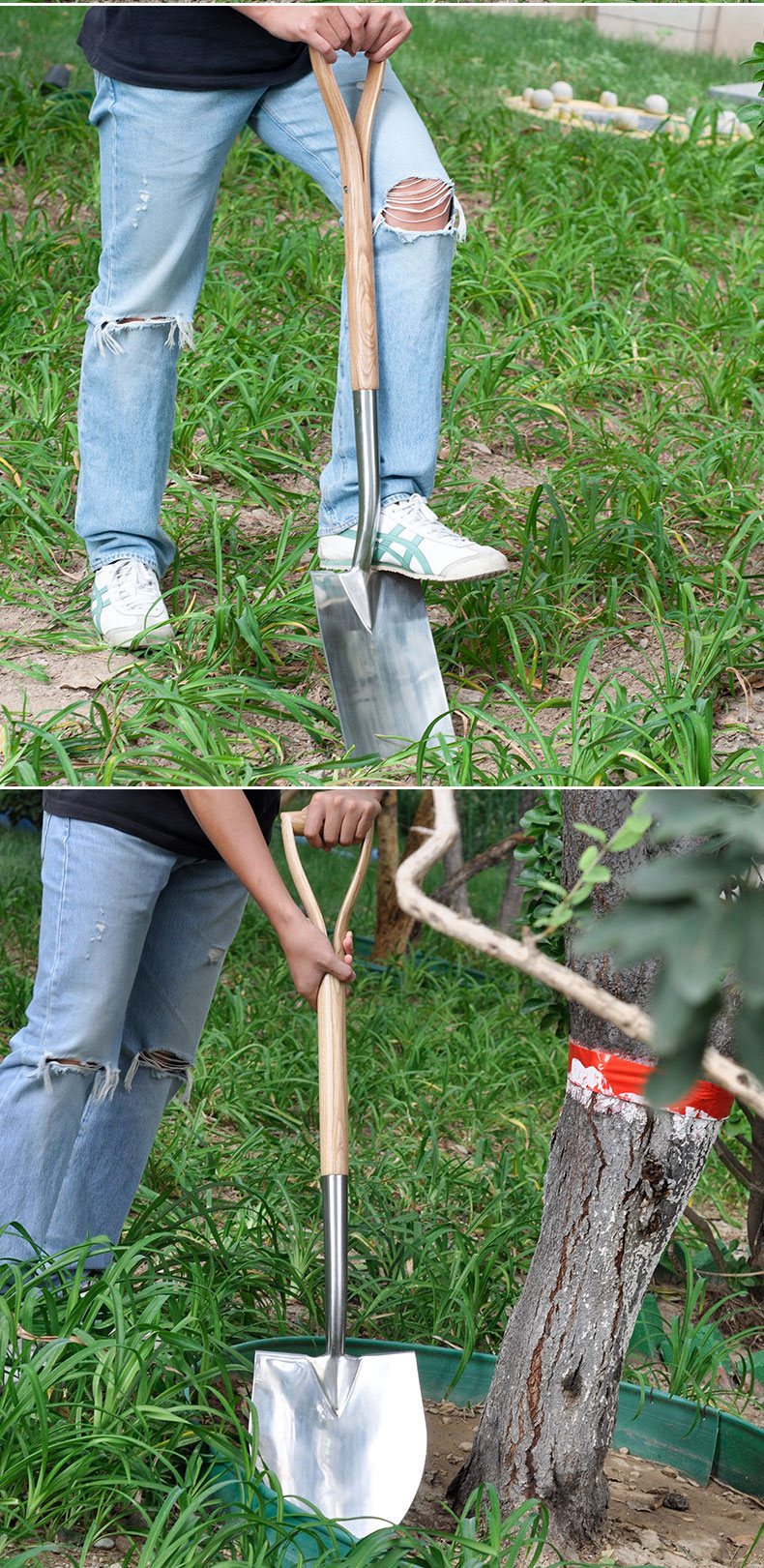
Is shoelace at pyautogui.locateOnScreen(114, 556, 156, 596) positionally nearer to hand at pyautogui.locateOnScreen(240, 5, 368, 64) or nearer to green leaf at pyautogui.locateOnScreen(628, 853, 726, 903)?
hand at pyautogui.locateOnScreen(240, 5, 368, 64)

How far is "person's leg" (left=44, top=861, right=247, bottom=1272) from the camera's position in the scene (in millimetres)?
1764

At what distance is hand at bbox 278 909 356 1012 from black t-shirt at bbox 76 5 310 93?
1.07 metres

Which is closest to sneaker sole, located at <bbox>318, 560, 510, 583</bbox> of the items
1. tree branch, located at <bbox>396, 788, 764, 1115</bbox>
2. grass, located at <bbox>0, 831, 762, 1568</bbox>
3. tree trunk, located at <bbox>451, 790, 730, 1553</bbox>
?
tree trunk, located at <bbox>451, 790, 730, 1553</bbox>

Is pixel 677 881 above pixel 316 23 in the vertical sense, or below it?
below

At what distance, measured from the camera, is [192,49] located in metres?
1.67

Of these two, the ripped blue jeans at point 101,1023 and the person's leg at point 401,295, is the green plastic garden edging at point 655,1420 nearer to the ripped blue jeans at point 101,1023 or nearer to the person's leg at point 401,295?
the ripped blue jeans at point 101,1023

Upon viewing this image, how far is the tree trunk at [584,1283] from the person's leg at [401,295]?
1.34 feet

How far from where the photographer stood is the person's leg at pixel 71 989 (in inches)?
Answer: 62.6

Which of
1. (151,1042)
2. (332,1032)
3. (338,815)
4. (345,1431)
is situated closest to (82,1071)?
(151,1042)

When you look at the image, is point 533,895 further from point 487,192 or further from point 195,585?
point 487,192

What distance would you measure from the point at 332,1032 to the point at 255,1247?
0.63 metres

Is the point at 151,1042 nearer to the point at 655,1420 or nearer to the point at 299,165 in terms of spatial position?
the point at 655,1420

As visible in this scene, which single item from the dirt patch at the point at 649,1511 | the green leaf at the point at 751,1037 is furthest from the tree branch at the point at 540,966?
the dirt patch at the point at 649,1511

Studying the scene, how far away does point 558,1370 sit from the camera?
1.67 meters
